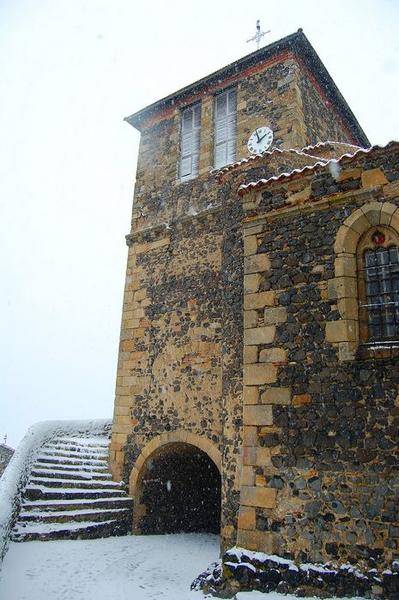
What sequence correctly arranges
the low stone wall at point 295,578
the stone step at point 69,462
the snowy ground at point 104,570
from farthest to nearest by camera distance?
the stone step at point 69,462 < the snowy ground at point 104,570 < the low stone wall at point 295,578

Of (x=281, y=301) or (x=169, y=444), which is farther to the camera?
(x=169, y=444)

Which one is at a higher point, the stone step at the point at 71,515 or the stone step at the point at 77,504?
the stone step at the point at 77,504

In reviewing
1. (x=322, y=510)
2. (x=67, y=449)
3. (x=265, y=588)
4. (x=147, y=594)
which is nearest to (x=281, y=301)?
(x=322, y=510)

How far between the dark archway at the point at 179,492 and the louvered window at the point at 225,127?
689 cm

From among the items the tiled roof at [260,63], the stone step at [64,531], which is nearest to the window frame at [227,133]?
the tiled roof at [260,63]

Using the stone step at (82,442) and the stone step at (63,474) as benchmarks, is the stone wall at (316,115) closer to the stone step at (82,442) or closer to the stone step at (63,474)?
Result: the stone step at (82,442)

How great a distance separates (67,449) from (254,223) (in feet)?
22.9

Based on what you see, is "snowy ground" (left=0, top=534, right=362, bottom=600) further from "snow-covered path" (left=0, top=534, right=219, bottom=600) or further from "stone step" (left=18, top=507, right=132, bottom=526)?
"stone step" (left=18, top=507, right=132, bottom=526)

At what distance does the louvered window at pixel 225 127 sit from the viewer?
36.7 ft

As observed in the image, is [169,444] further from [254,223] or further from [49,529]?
[254,223]

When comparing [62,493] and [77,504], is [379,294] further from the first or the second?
[62,493]

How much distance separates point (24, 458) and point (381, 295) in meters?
6.95

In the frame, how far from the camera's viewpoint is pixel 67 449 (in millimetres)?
10039

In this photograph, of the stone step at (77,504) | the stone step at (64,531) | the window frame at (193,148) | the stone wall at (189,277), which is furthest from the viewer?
the window frame at (193,148)
